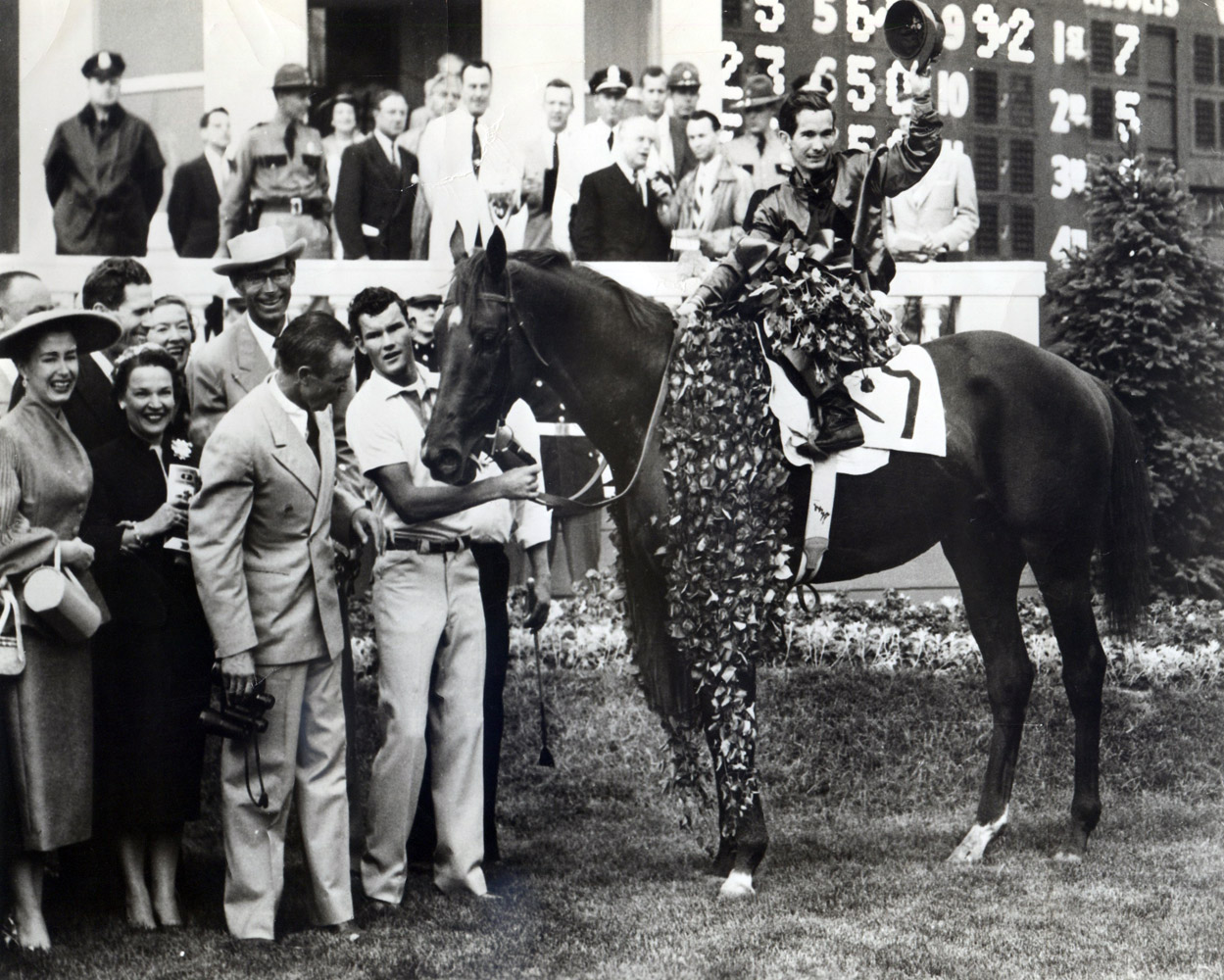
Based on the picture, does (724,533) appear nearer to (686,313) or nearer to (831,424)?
(831,424)

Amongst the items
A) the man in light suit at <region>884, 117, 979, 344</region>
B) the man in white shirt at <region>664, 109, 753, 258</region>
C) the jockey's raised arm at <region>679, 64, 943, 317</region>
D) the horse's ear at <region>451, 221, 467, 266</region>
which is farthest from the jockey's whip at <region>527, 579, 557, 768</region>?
the man in light suit at <region>884, 117, 979, 344</region>

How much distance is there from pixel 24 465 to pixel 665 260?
226cm

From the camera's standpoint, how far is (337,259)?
4535mm

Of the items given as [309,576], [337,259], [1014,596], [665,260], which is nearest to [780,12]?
[665,260]

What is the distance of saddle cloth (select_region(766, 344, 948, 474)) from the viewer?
4.50 metres

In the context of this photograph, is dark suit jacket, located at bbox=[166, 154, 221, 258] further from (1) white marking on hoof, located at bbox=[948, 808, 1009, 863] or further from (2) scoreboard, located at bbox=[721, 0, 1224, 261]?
(1) white marking on hoof, located at bbox=[948, 808, 1009, 863]

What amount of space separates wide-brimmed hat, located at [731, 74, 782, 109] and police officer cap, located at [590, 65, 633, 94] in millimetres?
394

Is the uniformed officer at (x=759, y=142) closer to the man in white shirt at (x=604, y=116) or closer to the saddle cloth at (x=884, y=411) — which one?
the man in white shirt at (x=604, y=116)

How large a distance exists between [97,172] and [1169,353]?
400 cm

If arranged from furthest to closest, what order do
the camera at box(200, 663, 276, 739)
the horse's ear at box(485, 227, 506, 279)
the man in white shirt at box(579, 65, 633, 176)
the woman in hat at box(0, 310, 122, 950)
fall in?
1. the man in white shirt at box(579, 65, 633, 176)
2. the horse's ear at box(485, 227, 506, 279)
3. the woman in hat at box(0, 310, 122, 950)
4. the camera at box(200, 663, 276, 739)

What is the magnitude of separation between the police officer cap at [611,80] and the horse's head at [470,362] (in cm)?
74

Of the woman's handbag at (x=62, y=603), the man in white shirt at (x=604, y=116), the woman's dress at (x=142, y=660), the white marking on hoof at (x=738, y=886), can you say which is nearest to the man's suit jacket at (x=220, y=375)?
the woman's dress at (x=142, y=660)

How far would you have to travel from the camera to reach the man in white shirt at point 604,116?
15.2ft

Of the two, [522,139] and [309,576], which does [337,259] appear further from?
[309,576]
